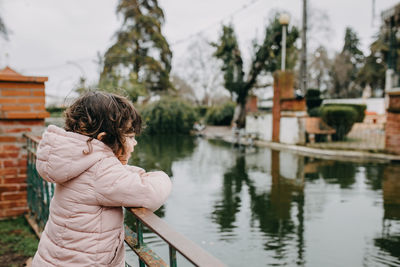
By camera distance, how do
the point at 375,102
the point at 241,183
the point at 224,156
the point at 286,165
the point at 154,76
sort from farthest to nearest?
the point at 154,76, the point at 375,102, the point at 224,156, the point at 286,165, the point at 241,183

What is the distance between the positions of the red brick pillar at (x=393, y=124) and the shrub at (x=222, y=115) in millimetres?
16045

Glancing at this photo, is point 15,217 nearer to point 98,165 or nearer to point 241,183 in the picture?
point 98,165

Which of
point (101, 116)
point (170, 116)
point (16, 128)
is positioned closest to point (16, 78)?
point (16, 128)

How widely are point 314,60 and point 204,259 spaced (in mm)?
38263

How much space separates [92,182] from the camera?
139 centimetres

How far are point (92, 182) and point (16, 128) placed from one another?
280 cm

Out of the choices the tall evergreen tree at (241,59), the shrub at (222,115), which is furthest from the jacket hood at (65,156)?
the shrub at (222,115)

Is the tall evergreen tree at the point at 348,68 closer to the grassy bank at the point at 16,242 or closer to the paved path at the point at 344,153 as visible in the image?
the paved path at the point at 344,153

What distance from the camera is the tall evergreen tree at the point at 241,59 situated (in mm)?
18875

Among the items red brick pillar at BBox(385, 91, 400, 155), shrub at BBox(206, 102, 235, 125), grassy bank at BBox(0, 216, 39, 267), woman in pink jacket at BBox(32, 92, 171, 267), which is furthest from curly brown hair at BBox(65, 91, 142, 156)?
shrub at BBox(206, 102, 235, 125)

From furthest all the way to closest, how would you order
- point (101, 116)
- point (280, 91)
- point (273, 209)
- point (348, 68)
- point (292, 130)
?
1. point (348, 68)
2. point (280, 91)
3. point (292, 130)
4. point (273, 209)
5. point (101, 116)

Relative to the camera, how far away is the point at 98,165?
139 centimetres

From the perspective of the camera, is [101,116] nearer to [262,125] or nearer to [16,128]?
[16,128]

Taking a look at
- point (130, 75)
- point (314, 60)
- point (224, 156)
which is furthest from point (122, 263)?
point (314, 60)
